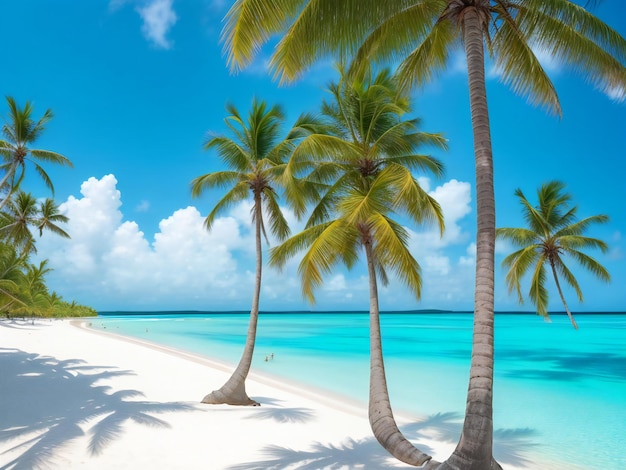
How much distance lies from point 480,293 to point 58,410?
7750 millimetres

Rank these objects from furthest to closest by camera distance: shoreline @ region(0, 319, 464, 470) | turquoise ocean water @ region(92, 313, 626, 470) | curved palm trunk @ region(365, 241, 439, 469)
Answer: turquoise ocean water @ region(92, 313, 626, 470), curved palm trunk @ region(365, 241, 439, 469), shoreline @ region(0, 319, 464, 470)

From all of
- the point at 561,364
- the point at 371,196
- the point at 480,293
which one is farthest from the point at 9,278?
the point at 561,364

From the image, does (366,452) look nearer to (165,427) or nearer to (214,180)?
(165,427)

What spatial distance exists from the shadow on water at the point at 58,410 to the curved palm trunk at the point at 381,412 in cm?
362

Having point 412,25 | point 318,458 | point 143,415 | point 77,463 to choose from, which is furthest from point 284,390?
point 412,25

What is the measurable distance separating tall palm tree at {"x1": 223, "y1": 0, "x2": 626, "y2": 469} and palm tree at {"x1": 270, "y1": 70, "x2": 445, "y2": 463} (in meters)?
1.33

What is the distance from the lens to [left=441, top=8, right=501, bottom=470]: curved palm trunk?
434cm

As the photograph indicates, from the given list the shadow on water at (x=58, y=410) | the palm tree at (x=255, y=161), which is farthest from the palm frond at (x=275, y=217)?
the shadow on water at (x=58, y=410)

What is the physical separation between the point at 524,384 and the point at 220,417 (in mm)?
12241

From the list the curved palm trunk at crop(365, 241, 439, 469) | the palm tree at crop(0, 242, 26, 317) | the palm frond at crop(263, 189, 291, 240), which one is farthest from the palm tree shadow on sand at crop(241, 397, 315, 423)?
the palm tree at crop(0, 242, 26, 317)

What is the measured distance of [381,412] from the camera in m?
6.85

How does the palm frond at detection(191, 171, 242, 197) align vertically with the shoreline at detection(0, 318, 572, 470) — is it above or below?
above

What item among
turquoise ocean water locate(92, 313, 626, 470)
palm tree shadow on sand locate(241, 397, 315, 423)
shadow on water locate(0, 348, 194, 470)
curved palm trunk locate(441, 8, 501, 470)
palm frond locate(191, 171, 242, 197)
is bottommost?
turquoise ocean water locate(92, 313, 626, 470)

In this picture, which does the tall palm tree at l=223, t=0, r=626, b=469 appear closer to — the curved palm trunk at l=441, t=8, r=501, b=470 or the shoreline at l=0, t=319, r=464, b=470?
the curved palm trunk at l=441, t=8, r=501, b=470
